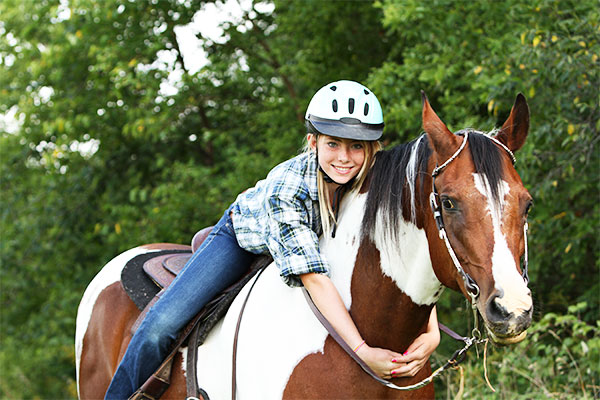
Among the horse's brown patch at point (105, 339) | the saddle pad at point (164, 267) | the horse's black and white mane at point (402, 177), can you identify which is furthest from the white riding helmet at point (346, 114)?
the horse's brown patch at point (105, 339)

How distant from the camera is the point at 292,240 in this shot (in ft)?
8.23

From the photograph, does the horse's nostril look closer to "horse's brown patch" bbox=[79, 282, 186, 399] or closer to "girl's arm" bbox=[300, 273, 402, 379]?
"girl's arm" bbox=[300, 273, 402, 379]

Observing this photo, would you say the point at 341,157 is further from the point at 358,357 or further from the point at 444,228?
the point at 358,357

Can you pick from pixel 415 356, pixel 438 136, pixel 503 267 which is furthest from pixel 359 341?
pixel 438 136

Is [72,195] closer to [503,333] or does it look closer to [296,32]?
[296,32]

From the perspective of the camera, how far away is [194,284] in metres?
3.01

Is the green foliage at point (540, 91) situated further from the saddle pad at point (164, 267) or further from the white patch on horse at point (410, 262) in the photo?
the white patch on horse at point (410, 262)

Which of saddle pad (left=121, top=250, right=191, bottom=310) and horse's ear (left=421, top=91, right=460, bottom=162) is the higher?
horse's ear (left=421, top=91, right=460, bottom=162)

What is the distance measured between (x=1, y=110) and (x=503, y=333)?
31.6 ft

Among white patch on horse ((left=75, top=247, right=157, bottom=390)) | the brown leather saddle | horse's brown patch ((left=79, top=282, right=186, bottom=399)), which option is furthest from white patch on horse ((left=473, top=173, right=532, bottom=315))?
white patch on horse ((left=75, top=247, right=157, bottom=390))

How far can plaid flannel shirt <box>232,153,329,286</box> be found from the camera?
248 cm

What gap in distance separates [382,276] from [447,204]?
18.6 inches

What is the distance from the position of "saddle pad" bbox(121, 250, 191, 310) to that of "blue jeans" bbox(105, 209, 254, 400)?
0.46m

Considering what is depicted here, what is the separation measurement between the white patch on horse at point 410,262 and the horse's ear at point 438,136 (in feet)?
1.00
